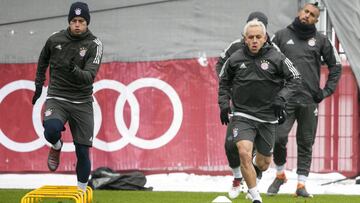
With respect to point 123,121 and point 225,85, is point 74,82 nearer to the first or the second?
point 225,85

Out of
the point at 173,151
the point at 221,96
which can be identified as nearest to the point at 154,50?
the point at 173,151

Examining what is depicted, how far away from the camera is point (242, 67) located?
11.7 meters

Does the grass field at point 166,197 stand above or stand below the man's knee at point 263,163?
below

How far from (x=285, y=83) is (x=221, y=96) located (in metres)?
0.71

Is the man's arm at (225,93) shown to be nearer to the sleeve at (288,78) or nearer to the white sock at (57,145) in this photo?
the sleeve at (288,78)

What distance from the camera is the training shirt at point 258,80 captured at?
11.7 metres

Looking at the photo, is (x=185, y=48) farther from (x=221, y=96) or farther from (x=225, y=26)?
(x=221, y=96)

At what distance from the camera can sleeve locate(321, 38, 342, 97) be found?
1379cm

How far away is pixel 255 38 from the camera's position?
11.5 m

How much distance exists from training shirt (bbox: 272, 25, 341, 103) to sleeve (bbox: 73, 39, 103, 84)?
2735 mm

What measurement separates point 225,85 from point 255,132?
24.2 inches

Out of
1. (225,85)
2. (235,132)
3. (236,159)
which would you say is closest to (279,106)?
(235,132)

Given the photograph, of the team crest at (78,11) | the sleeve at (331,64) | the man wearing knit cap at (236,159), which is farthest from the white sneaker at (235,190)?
the team crest at (78,11)

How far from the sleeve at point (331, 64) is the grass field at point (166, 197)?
4.54 feet
